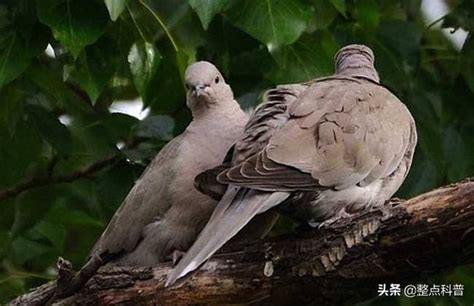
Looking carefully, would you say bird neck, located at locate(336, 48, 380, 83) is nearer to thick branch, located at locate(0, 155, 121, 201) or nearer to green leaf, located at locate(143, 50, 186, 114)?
green leaf, located at locate(143, 50, 186, 114)

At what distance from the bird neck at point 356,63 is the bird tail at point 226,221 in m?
0.83

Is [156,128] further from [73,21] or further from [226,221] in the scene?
[226,221]

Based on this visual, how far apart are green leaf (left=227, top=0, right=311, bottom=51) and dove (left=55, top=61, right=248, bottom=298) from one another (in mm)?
374

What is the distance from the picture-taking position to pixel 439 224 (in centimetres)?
400

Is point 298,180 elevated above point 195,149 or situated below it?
below

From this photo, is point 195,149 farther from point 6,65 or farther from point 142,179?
point 6,65

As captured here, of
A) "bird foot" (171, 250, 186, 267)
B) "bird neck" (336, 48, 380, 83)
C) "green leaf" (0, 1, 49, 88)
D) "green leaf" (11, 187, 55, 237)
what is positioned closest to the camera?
"bird foot" (171, 250, 186, 267)

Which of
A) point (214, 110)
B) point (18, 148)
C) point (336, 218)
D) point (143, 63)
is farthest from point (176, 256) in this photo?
point (18, 148)

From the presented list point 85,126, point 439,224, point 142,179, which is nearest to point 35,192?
point 85,126

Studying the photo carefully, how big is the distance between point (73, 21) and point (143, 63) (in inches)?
17.1

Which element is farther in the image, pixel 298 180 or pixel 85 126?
pixel 85 126

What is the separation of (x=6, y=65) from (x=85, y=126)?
857 millimetres

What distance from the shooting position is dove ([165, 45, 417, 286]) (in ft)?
13.7

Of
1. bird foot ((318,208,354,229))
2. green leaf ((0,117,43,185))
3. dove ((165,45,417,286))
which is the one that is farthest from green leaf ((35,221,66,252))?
bird foot ((318,208,354,229))
